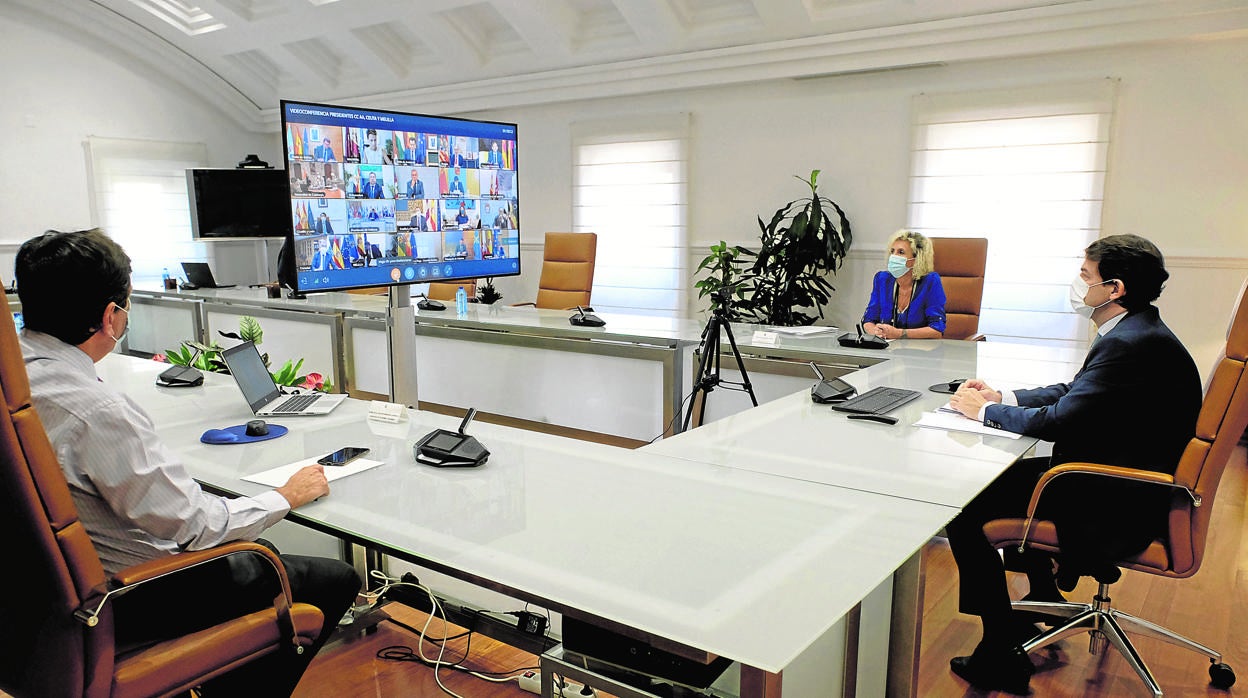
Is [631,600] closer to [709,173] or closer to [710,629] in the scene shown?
[710,629]

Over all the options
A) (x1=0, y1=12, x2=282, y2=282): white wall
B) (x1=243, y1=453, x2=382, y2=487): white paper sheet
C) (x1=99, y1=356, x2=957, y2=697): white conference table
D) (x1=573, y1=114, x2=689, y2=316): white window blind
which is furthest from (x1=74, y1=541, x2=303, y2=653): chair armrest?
(x1=0, y1=12, x2=282, y2=282): white wall

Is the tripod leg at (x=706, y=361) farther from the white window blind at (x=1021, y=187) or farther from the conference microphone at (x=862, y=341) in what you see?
the white window blind at (x=1021, y=187)

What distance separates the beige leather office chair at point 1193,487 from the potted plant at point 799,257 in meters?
3.59

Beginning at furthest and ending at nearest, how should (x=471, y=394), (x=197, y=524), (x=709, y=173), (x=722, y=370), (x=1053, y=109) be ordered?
(x=709, y=173) < (x=1053, y=109) < (x=471, y=394) < (x=722, y=370) < (x=197, y=524)

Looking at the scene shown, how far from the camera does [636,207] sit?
6773mm

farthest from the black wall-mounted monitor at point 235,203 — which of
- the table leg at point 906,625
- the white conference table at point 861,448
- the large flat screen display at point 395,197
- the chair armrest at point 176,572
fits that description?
the table leg at point 906,625

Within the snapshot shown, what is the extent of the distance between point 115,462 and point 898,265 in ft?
10.7

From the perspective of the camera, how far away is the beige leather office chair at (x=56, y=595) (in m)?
1.15

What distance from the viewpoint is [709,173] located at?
6.34 metres

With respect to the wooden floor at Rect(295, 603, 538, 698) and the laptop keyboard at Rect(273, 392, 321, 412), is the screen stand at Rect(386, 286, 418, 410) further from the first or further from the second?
the wooden floor at Rect(295, 603, 538, 698)

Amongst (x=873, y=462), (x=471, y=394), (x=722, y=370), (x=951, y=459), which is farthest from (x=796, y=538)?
(x=471, y=394)

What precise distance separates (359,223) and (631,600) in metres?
2.09

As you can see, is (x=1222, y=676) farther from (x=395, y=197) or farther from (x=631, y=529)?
(x=395, y=197)

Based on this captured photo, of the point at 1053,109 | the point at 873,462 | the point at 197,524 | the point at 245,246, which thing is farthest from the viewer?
the point at 245,246
